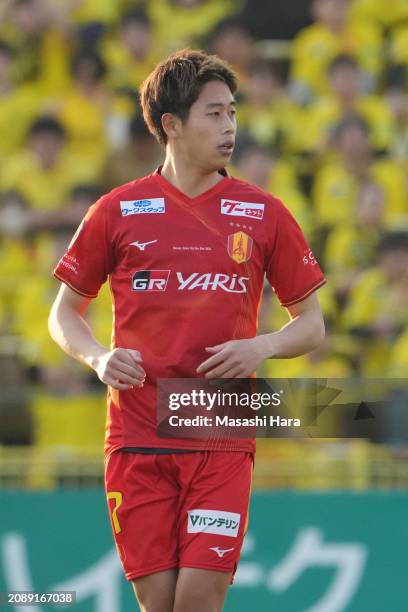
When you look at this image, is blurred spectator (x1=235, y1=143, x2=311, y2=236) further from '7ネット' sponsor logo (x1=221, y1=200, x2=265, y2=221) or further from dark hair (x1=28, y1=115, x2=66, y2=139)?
'7ネット' sponsor logo (x1=221, y1=200, x2=265, y2=221)

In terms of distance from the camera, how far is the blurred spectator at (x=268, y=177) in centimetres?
964

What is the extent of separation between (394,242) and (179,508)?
15.8ft

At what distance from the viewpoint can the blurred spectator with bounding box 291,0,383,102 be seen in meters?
10.7

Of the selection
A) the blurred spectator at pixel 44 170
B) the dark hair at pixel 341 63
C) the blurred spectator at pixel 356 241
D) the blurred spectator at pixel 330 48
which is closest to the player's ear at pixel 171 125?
the blurred spectator at pixel 356 241

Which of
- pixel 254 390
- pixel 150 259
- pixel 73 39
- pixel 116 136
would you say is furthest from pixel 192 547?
pixel 73 39

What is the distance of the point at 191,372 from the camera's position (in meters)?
4.28

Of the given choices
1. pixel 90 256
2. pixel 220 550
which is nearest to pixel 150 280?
pixel 90 256

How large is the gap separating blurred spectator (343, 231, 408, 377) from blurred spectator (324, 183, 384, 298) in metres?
0.28

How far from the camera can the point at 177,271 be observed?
14.2 ft

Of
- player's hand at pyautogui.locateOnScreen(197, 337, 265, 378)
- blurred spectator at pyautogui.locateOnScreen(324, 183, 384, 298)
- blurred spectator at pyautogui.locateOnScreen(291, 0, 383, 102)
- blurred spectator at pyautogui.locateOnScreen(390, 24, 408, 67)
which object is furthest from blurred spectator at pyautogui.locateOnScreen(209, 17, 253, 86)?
player's hand at pyautogui.locateOnScreen(197, 337, 265, 378)

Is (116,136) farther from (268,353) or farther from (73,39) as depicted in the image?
(268,353)

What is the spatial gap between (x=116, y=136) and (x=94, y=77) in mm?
672

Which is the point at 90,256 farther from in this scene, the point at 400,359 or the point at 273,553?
the point at 400,359

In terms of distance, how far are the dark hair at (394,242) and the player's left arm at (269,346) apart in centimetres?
435
